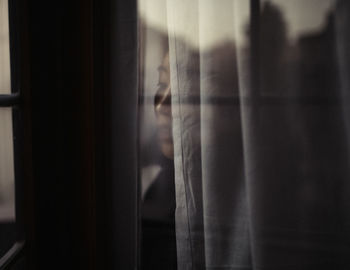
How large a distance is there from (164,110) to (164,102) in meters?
0.02

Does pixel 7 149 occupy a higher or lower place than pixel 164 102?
lower

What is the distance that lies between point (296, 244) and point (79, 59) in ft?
2.13

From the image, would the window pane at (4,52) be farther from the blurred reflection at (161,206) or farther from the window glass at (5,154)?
the blurred reflection at (161,206)

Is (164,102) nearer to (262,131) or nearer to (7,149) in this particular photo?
(262,131)

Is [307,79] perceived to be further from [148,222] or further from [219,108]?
[148,222]

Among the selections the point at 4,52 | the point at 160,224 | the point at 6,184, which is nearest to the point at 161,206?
the point at 160,224

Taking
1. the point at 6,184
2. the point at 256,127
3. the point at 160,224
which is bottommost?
the point at 160,224

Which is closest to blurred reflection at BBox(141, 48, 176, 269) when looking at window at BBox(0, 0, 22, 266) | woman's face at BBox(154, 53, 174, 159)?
woman's face at BBox(154, 53, 174, 159)

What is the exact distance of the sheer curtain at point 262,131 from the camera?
740 mm

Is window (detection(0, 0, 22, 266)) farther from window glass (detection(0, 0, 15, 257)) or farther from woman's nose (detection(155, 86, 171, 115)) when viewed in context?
woman's nose (detection(155, 86, 171, 115))

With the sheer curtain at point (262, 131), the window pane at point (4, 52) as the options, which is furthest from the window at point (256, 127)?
the window pane at point (4, 52)

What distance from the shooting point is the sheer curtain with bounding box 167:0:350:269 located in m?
0.74

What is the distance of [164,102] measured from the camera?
81 centimetres

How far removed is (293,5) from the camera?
0.73 m
